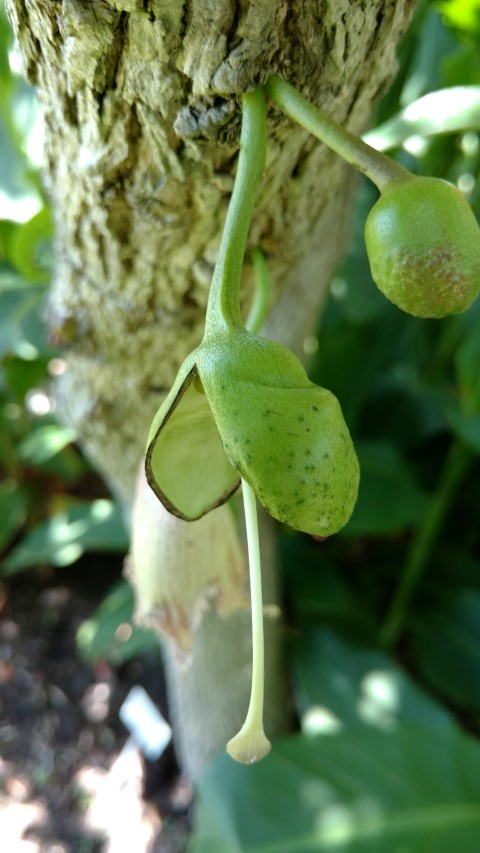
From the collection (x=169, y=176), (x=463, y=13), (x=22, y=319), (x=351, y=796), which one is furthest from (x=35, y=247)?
(x=351, y=796)

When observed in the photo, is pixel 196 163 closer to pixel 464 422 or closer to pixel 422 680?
pixel 464 422

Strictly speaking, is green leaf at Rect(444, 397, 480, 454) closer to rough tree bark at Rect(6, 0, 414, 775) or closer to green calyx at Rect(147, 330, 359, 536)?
rough tree bark at Rect(6, 0, 414, 775)

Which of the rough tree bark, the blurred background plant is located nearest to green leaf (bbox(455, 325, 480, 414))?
the blurred background plant

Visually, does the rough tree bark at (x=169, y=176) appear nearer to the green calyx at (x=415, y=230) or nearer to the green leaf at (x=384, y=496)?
the green calyx at (x=415, y=230)

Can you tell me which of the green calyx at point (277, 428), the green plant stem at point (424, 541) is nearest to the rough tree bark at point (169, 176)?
the green calyx at point (277, 428)

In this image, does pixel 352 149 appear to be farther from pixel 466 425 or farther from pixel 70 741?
pixel 70 741

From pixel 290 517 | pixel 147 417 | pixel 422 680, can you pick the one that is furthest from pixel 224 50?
pixel 422 680
